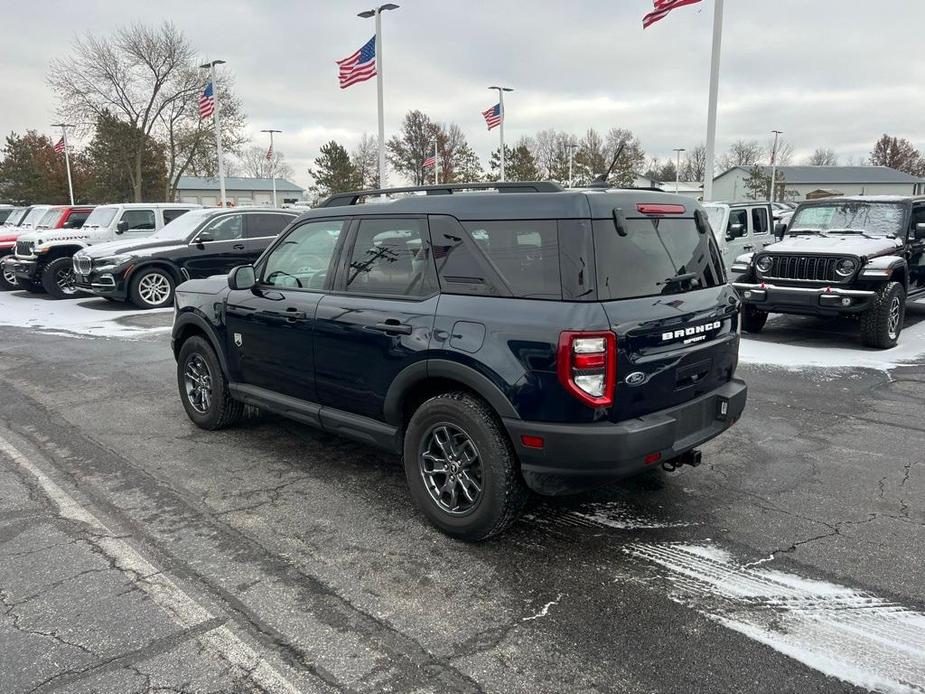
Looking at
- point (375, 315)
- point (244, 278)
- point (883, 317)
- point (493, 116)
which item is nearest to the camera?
point (375, 315)

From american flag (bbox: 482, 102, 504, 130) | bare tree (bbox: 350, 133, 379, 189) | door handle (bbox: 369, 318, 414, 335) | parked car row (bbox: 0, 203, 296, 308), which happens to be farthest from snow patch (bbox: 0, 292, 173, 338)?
bare tree (bbox: 350, 133, 379, 189)

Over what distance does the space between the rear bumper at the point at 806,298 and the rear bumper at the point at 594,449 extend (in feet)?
18.0

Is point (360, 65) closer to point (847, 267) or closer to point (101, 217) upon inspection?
point (101, 217)

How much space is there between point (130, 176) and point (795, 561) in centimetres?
4976

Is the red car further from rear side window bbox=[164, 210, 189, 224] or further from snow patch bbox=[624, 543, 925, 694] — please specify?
snow patch bbox=[624, 543, 925, 694]

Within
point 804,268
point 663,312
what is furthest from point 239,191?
point 663,312

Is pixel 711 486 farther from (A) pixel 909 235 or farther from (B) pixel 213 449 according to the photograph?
(A) pixel 909 235

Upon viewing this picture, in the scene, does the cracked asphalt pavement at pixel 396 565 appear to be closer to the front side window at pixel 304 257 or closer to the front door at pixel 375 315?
the front door at pixel 375 315

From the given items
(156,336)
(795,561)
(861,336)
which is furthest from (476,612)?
(156,336)

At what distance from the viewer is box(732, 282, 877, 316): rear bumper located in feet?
26.9

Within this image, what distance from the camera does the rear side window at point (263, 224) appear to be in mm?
13367

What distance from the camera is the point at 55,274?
48.7 feet

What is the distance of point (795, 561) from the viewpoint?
340cm

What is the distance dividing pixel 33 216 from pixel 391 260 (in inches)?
757
